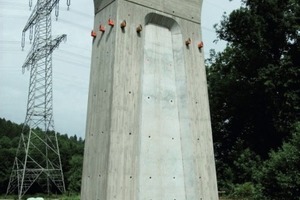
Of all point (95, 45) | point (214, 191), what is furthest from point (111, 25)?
point (214, 191)

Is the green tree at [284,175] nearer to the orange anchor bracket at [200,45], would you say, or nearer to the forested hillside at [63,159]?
the orange anchor bracket at [200,45]

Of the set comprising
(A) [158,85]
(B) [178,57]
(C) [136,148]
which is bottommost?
(C) [136,148]

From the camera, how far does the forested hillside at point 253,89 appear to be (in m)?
20.0

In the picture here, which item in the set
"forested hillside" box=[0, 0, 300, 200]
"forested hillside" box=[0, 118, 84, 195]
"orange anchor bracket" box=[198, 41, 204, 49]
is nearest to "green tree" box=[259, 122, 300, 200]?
"forested hillside" box=[0, 0, 300, 200]

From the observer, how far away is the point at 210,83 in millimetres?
25375

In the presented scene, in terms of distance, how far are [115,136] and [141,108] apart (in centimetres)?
79

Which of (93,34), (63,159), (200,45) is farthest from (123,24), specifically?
(63,159)

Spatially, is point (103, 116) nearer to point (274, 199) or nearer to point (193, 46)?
point (193, 46)

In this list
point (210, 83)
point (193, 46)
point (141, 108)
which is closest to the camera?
point (141, 108)

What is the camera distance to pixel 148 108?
250 inches

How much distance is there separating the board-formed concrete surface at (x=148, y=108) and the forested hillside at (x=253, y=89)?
11982mm

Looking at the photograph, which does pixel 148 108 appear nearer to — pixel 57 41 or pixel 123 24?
pixel 123 24

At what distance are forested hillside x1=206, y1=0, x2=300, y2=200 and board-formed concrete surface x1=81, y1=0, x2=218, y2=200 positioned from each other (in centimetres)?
1198

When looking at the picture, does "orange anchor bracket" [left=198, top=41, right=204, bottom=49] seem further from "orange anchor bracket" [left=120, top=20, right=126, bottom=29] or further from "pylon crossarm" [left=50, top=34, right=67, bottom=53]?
"pylon crossarm" [left=50, top=34, right=67, bottom=53]
